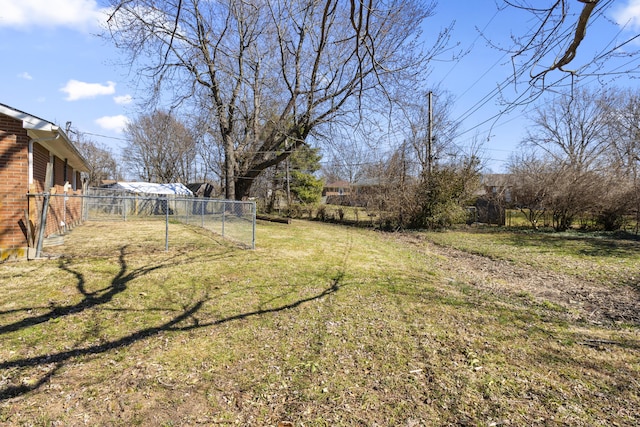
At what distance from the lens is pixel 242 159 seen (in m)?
18.1

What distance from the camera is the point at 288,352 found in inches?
142

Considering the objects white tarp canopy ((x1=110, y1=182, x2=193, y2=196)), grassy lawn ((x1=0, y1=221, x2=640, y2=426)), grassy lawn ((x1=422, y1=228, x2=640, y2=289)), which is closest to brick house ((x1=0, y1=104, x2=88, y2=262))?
grassy lawn ((x1=0, y1=221, x2=640, y2=426))

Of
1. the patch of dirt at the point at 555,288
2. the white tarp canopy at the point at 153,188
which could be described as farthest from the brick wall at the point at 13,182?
the white tarp canopy at the point at 153,188

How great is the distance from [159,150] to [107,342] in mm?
36365

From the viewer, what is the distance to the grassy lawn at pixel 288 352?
2621mm

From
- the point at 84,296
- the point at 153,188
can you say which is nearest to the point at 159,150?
the point at 153,188

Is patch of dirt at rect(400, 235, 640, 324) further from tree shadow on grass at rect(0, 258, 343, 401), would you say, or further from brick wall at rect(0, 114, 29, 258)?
brick wall at rect(0, 114, 29, 258)

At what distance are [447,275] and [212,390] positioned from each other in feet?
20.0

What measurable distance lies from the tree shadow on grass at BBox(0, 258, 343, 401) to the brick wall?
2145mm

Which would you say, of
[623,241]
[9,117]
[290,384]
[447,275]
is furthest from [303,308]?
[623,241]

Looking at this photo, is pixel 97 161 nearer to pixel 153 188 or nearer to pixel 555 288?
pixel 153 188

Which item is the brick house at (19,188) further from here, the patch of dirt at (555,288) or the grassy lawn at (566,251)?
the grassy lawn at (566,251)

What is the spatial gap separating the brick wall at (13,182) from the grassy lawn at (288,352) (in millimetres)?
763

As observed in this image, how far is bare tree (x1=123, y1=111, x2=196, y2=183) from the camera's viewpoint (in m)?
33.8
